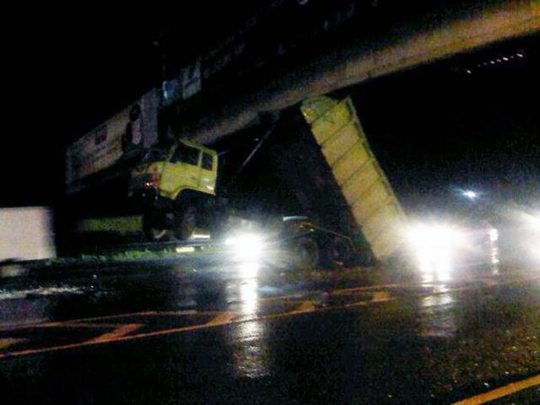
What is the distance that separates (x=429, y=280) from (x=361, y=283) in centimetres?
127

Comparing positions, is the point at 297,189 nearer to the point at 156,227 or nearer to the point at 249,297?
the point at 156,227

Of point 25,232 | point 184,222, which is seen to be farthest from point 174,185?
point 25,232

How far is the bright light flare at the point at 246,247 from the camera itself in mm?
16750

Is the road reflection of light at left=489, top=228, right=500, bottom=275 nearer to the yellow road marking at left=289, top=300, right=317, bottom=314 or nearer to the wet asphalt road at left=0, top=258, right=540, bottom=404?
the wet asphalt road at left=0, top=258, right=540, bottom=404

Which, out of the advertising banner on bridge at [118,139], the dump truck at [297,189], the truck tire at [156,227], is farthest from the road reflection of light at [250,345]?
the advertising banner on bridge at [118,139]

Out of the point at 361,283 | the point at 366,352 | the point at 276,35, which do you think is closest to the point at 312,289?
the point at 361,283

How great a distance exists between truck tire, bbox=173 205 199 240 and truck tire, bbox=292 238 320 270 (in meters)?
3.78

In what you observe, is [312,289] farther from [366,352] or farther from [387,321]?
[366,352]

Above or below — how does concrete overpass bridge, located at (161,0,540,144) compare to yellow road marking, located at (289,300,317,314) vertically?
above

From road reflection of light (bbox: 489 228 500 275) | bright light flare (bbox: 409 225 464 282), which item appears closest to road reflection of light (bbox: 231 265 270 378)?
bright light flare (bbox: 409 225 464 282)

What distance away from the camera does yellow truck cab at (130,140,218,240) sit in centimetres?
1697

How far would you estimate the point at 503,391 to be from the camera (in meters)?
4.97

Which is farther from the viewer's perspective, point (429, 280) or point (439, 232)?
point (439, 232)

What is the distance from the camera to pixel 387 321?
798 cm
